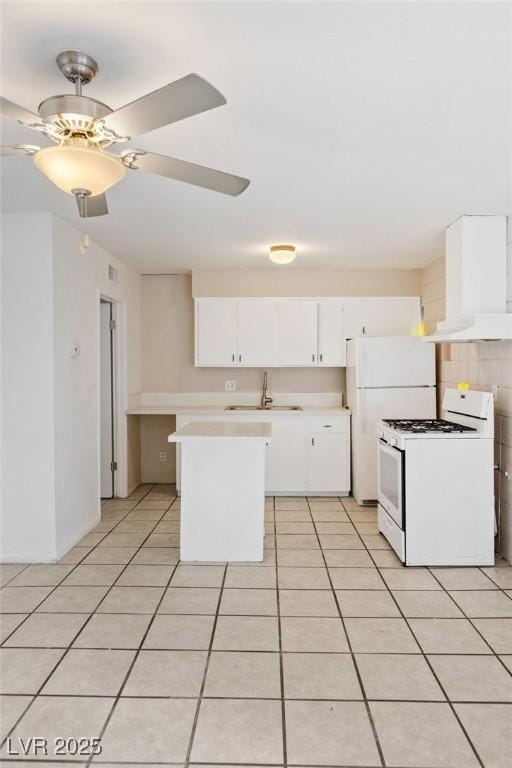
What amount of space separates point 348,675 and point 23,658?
149cm

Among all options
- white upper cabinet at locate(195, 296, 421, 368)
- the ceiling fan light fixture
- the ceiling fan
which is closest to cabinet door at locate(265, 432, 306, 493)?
white upper cabinet at locate(195, 296, 421, 368)

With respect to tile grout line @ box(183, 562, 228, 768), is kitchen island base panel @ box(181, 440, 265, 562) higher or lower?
higher

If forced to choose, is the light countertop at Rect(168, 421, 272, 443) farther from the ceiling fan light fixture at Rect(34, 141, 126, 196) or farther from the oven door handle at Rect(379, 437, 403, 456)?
the ceiling fan light fixture at Rect(34, 141, 126, 196)

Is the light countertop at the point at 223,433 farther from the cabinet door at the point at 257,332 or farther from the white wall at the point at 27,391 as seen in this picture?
the cabinet door at the point at 257,332

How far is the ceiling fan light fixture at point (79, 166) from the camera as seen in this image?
5.33 ft

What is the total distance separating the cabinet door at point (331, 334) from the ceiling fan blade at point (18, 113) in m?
4.19

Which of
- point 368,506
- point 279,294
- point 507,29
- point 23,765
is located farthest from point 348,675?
point 279,294

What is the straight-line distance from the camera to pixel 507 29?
1.64 meters

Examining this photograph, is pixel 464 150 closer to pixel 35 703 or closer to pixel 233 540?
A: pixel 233 540

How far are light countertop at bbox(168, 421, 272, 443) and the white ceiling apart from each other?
1517mm

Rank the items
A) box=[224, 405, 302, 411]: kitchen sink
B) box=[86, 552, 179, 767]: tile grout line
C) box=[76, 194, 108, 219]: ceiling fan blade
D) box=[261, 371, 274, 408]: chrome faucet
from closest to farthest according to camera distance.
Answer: box=[86, 552, 179, 767]: tile grout line < box=[76, 194, 108, 219]: ceiling fan blade < box=[224, 405, 302, 411]: kitchen sink < box=[261, 371, 274, 408]: chrome faucet

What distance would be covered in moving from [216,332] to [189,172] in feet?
12.2

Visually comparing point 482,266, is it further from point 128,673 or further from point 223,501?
point 128,673

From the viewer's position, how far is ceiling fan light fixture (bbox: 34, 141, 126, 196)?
1.63 meters
